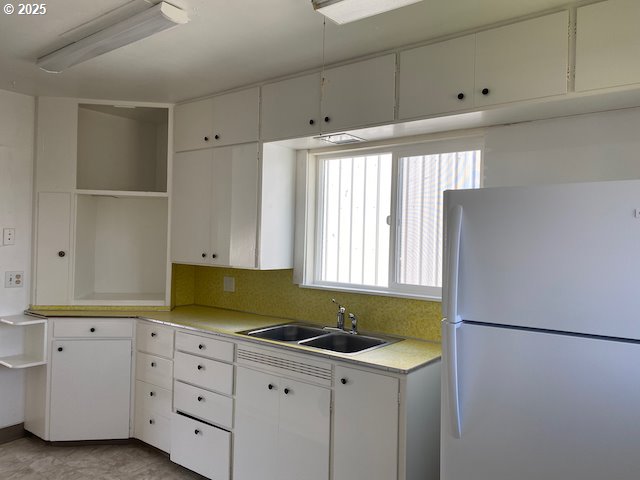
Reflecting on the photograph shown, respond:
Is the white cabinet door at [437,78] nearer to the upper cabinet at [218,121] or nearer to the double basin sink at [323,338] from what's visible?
the upper cabinet at [218,121]

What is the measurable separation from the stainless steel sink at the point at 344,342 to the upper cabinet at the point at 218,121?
135 cm

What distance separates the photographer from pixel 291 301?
3402mm

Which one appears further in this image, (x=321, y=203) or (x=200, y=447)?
(x=321, y=203)

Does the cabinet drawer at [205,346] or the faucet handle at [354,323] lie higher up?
the faucet handle at [354,323]

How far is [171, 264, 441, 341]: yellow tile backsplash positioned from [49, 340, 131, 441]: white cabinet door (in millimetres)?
640

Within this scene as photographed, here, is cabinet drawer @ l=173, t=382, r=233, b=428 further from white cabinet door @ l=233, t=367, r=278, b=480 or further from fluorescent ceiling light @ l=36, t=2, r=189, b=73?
fluorescent ceiling light @ l=36, t=2, r=189, b=73

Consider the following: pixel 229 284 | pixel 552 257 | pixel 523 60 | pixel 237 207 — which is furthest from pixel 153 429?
pixel 523 60

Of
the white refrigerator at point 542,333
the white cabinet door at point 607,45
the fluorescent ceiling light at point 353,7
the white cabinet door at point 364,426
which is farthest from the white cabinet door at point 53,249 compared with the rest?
the white cabinet door at point 607,45

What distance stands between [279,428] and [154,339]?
1186 mm

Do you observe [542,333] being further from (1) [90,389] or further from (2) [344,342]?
(1) [90,389]

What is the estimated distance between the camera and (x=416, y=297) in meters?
2.79

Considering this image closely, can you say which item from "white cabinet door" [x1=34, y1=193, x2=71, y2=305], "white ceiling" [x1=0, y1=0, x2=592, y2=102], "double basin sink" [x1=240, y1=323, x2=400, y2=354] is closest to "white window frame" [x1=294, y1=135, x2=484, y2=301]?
"double basin sink" [x1=240, y1=323, x2=400, y2=354]

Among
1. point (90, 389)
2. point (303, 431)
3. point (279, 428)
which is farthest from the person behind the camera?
point (90, 389)

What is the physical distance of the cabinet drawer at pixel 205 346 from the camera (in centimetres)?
286
